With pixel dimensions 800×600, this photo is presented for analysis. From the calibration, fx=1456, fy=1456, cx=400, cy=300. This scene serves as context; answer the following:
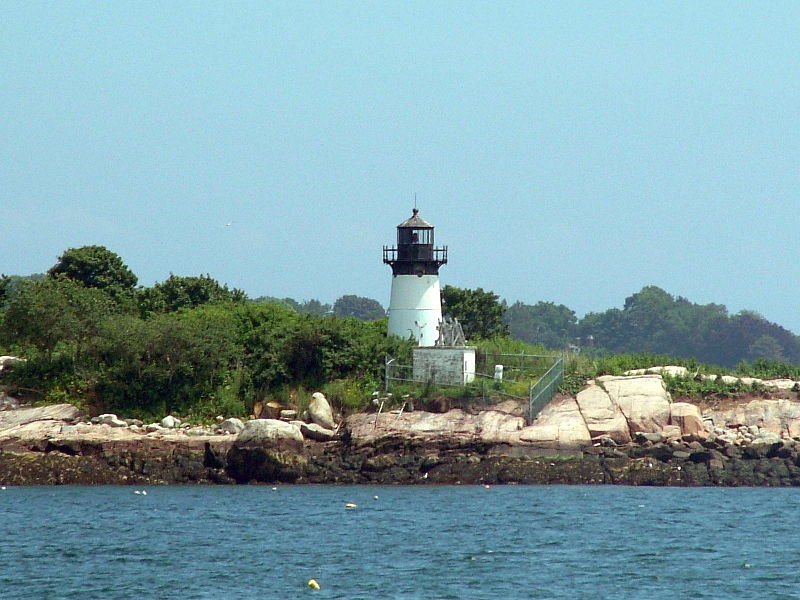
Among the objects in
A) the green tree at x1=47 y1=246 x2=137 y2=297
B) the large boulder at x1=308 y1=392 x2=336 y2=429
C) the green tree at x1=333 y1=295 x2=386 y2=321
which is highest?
the green tree at x1=333 y1=295 x2=386 y2=321

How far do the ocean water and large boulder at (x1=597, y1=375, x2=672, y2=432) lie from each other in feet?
10.3

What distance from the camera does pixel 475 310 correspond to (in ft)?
211

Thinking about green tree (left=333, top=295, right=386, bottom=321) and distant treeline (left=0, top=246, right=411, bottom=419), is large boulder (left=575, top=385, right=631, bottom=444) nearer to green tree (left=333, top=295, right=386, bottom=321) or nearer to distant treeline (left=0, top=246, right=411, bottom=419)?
distant treeline (left=0, top=246, right=411, bottom=419)

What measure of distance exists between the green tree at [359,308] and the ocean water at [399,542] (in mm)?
113112

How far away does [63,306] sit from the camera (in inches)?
1937

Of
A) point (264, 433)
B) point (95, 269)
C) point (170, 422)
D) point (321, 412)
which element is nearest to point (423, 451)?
point (321, 412)

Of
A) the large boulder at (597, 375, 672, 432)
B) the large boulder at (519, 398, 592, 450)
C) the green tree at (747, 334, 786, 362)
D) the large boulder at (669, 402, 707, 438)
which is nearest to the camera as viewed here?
the large boulder at (519, 398, 592, 450)

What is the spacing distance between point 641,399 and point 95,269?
2760 cm

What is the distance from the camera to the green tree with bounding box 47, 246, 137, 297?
63.3 meters

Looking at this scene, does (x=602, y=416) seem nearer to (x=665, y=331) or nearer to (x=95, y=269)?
(x=95, y=269)

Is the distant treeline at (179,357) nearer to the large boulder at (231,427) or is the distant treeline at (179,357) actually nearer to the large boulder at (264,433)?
the large boulder at (231,427)

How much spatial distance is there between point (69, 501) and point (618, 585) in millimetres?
17079

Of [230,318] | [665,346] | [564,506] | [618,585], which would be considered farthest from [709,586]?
[665,346]

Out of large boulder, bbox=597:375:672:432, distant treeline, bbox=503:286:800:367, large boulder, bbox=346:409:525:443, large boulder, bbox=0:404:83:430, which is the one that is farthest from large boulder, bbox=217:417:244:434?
distant treeline, bbox=503:286:800:367
